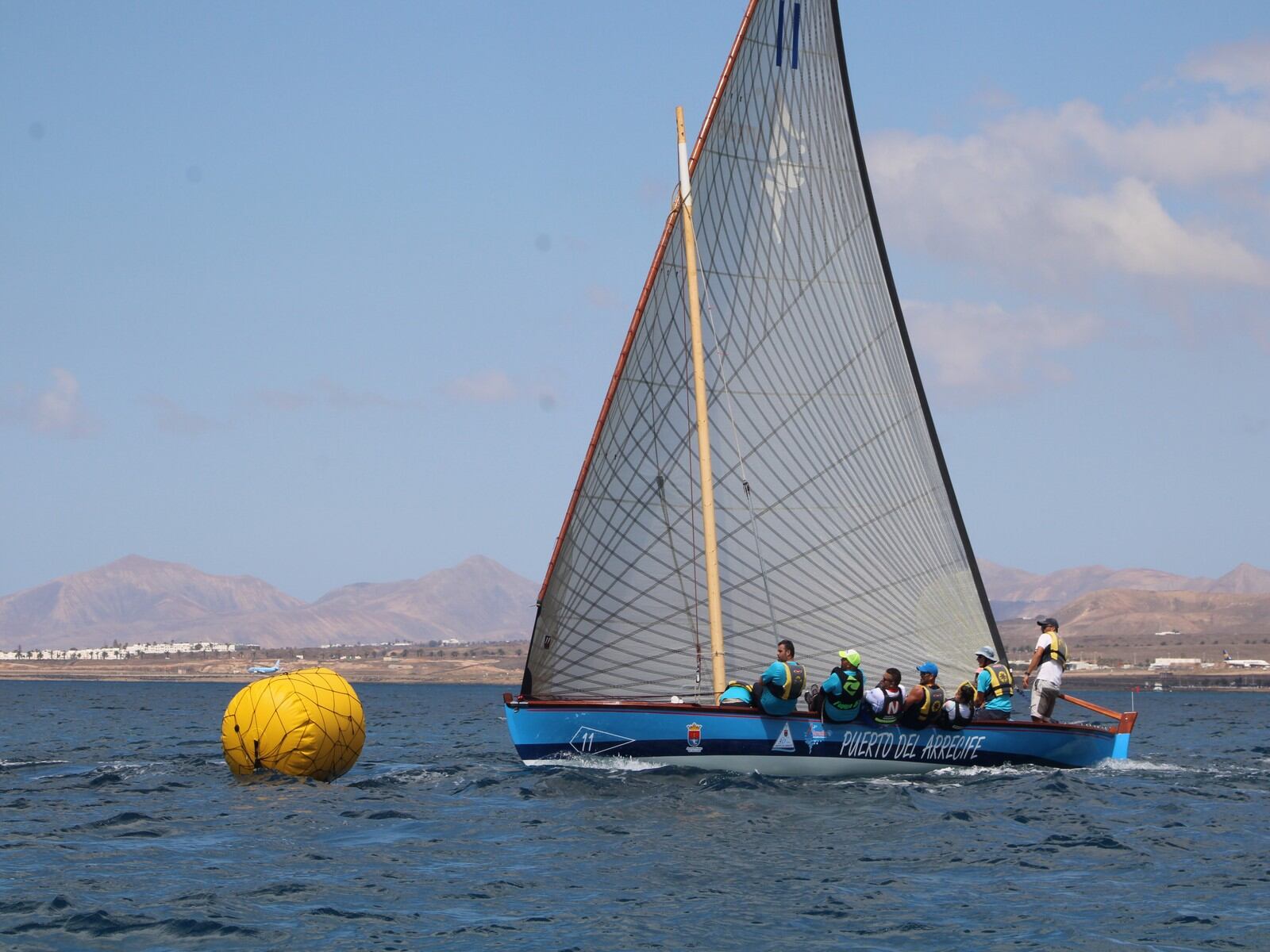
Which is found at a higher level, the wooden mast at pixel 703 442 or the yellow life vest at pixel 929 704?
the wooden mast at pixel 703 442

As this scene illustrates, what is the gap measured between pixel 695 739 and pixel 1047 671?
886 cm

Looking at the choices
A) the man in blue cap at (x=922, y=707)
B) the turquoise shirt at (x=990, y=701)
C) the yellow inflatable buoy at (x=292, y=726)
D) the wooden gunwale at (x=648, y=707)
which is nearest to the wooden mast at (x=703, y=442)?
the wooden gunwale at (x=648, y=707)

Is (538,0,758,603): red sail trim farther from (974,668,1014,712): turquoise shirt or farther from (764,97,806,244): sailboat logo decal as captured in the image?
(974,668,1014,712): turquoise shirt

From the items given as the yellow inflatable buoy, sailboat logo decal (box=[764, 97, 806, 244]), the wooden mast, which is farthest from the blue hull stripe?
sailboat logo decal (box=[764, 97, 806, 244])

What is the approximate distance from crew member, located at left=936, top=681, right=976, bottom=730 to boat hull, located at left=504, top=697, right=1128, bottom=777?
46 cm

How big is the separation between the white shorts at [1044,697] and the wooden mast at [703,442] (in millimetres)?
6455

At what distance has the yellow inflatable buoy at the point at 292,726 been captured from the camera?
2295 centimetres

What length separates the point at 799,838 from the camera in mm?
18766

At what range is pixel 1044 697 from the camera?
95.5 feet

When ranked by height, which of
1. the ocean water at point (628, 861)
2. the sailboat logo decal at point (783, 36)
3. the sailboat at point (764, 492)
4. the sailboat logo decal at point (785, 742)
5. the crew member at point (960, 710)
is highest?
the sailboat logo decal at point (783, 36)

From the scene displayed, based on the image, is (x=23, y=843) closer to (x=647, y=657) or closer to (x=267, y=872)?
(x=267, y=872)

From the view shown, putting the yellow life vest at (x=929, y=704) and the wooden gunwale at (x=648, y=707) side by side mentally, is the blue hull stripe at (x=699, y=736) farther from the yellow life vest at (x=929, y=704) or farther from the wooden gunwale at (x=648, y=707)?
Answer: the yellow life vest at (x=929, y=704)

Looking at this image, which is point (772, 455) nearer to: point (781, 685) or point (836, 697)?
point (836, 697)

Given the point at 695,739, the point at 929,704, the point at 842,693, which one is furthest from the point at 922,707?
the point at 695,739
